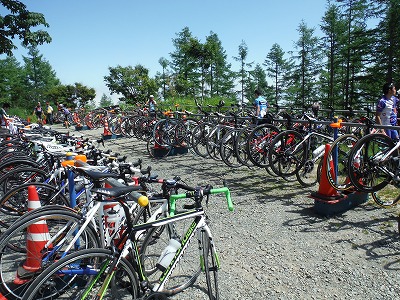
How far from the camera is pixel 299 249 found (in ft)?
12.0

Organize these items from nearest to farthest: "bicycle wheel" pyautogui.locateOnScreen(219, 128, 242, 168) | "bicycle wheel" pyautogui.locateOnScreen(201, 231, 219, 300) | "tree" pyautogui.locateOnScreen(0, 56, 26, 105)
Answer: "bicycle wheel" pyautogui.locateOnScreen(201, 231, 219, 300) < "bicycle wheel" pyautogui.locateOnScreen(219, 128, 242, 168) < "tree" pyautogui.locateOnScreen(0, 56, 26, 105)

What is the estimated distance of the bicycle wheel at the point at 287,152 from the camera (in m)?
5.75

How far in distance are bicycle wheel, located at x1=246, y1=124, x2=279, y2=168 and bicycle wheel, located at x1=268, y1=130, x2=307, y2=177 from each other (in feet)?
1.45

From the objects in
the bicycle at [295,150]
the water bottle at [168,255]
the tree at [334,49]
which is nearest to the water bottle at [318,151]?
the bicycle at [295,150]

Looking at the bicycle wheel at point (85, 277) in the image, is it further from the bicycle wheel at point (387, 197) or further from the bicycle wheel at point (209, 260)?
the bicycle wheel at point (387, 197)

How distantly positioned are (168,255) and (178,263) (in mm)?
158

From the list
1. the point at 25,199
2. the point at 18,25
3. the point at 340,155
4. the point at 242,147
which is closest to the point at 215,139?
the point at 242,147

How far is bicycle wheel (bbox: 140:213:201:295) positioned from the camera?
276 centimetres

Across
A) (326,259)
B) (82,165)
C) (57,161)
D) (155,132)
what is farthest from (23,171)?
(155,132)

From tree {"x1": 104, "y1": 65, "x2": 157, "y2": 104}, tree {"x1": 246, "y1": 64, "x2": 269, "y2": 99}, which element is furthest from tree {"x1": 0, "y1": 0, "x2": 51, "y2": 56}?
tree {"x1": 246, "y1": 64, "x2": 269, "y2": 99}

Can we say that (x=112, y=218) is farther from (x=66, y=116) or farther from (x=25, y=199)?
(x=66, y=116)

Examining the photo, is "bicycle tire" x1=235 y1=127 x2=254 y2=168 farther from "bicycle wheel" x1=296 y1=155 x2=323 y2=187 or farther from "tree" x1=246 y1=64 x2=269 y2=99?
"tree" x1=246 y1=64 x2=269 y2=99

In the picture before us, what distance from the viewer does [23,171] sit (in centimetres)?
421

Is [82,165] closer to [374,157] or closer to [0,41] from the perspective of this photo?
[374,157]
